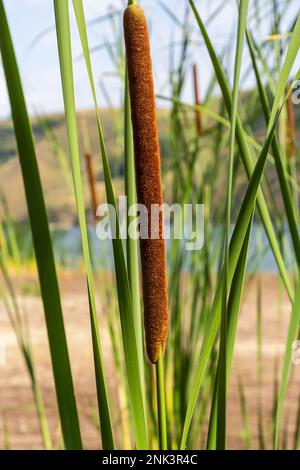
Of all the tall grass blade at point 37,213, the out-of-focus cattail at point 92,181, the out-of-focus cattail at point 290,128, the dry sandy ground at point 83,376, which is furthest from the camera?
the dry sandy ground at point 83,376

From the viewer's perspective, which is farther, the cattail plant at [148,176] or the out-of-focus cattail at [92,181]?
the out-of-focus cattail at [92,181]

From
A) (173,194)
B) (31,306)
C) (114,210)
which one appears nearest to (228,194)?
(114,210)

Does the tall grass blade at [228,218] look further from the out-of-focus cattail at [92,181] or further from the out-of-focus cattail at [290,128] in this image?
the out-of-focus cattail at [92,181]

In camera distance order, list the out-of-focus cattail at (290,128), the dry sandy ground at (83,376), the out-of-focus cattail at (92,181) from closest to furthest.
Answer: the out-of-focus cattail at (290,128)
the out-of-focus cattail at (92,181)
the dry sandy ground at (83,376)

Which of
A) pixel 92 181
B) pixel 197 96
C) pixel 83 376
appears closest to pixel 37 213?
pixel 197 96

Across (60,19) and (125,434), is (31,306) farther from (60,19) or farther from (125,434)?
(60,19)

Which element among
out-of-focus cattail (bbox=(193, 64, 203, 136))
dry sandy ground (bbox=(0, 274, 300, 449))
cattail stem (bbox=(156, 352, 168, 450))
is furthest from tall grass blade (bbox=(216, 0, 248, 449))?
dry sandy ground (bbox=(0, 274, 300, 449))

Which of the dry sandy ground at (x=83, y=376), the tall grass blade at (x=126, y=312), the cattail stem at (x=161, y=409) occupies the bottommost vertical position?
the dry sandy ground at (x=83, y=376)

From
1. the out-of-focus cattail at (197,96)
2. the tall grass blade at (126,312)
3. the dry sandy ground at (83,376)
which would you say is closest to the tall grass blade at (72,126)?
the tall grass blade at (126,312)
